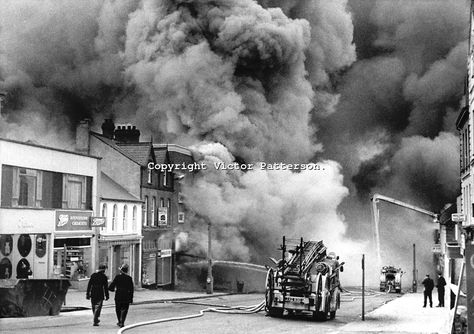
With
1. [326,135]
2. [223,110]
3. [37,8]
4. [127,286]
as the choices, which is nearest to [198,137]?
[223,110]

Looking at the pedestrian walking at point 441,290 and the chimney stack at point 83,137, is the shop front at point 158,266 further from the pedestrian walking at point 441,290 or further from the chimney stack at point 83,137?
the pedestrian walking at point 441,290

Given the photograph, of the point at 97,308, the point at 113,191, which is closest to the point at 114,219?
the point at 113,191

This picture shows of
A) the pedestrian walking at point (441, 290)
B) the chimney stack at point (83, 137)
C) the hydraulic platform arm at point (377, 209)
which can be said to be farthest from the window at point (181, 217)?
the pedestrian walking at point (441, 290)

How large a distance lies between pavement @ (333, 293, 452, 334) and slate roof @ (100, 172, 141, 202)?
586 inches

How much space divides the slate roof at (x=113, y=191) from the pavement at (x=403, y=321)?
14.9m

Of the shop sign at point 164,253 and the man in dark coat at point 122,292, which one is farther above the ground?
the shop sign at point 164,253

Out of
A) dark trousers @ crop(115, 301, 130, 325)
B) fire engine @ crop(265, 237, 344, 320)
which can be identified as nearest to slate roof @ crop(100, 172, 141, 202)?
fire engine @ crop(265, 237, 344, 320)

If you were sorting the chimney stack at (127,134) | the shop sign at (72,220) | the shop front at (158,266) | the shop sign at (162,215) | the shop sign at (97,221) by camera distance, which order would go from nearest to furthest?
the shop sign at (72,220), the shop sign at (97,221), the shop front at (158,266), the shop sign at (162,215), the chimney stack at (127,134)

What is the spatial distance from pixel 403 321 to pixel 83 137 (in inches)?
932

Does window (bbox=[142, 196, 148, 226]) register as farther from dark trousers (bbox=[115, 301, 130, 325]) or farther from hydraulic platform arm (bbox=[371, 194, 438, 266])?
dark trousers (bbox=[115, 301, 130, 325])

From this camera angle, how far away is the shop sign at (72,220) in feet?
95.0

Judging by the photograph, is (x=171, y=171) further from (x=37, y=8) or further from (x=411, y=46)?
(x=411, y=46)

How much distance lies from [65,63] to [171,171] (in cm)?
864

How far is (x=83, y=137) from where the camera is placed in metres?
38.5
